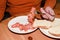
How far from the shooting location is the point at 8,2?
1397 mm

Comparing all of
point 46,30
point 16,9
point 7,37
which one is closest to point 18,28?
point 7,37

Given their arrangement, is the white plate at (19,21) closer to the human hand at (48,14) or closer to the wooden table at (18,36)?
the wooden table at (18,36)

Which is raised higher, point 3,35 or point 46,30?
point 46,30

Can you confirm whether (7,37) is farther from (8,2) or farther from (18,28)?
(8,2)

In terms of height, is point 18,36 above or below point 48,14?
below

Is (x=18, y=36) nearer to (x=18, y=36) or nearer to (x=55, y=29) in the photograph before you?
(x=18, y=36)

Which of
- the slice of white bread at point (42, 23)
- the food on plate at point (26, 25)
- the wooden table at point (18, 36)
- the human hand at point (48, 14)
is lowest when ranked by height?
the wooden table at point (18, 36)

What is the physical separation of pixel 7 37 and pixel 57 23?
0.39m

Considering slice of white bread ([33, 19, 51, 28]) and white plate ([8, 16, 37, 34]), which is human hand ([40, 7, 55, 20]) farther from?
white plate ([8, 16, 37, 34])

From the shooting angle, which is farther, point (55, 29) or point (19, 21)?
point (19, 21)

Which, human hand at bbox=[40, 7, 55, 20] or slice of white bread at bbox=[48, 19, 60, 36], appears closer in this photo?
slice of white bread at bbox=[48, 19, 60, 36]

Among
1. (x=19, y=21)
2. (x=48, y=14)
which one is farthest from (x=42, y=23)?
(x=19, y=21)

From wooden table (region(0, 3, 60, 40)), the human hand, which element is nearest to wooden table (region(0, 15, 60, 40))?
wooden table (region(0, 3, 60, 40))

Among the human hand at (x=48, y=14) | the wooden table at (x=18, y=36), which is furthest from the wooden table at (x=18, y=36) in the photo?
the human hand at (x=48, y=14)
